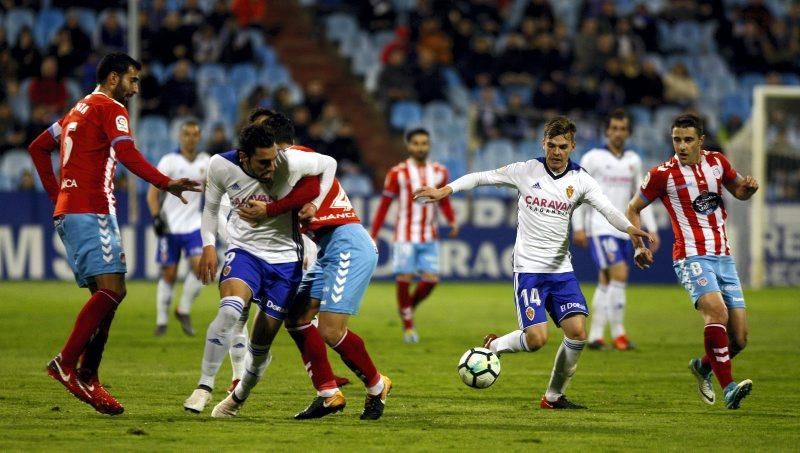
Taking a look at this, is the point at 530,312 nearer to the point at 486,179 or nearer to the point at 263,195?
the point at 486,179

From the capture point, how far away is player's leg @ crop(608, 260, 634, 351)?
1359 centimetres

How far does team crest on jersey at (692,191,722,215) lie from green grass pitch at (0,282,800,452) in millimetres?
1391

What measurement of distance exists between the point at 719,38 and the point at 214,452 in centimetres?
2274

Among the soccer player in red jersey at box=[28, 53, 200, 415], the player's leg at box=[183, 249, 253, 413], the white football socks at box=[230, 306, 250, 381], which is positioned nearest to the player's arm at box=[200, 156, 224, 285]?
the player's leg at box=[183, 249, 253, 413]

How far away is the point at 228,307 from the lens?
7805 mm

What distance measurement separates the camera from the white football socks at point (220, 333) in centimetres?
781

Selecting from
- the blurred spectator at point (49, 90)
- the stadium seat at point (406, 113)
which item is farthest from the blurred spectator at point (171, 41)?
the stadium seat at point (406, 113)

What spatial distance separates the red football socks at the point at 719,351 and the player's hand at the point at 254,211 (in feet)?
11.1

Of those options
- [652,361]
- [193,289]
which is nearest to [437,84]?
[193,289]

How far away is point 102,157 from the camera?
8.63 meters

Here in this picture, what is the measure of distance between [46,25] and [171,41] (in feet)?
9.05

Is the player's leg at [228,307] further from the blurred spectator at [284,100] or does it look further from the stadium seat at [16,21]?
the stadium seat at [16,21]

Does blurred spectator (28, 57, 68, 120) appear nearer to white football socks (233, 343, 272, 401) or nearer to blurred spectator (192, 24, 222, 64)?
blurred spectator (192, 24, 222, 64)

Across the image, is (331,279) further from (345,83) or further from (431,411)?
(345,83)
